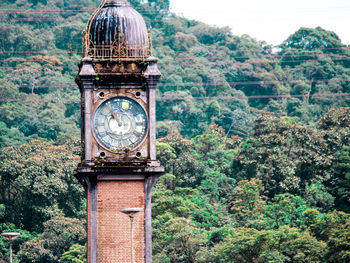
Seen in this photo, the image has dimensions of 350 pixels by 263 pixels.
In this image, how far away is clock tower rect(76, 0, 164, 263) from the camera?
2781 centimetres

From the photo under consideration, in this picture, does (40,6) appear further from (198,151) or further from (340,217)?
(340,217)

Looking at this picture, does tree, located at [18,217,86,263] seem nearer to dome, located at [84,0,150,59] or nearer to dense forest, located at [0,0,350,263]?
dense forest, located at [0,0,350,263]

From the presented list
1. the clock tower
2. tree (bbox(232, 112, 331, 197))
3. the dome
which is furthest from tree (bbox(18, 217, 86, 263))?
the dome

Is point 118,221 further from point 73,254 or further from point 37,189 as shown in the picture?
point 37,189

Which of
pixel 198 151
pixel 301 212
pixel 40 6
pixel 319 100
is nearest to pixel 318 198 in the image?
pixel 301 212

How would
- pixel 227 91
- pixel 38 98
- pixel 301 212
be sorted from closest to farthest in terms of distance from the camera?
pixel 301 212 < pixel 38 98 < pixel 227 91

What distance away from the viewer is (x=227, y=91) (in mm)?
116875

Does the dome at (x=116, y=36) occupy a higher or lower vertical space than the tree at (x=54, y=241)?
higher

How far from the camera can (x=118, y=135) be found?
28250 mm

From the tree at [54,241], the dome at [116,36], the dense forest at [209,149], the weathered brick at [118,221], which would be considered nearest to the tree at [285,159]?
the dense forest at [209,149]

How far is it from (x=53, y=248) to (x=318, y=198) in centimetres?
2095

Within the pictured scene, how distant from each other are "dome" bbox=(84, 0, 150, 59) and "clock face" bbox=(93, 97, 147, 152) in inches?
60.1

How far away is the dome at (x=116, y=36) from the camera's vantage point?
2869 centimetres

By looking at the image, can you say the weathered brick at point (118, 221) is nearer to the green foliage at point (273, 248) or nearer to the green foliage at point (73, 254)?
the green foliage at point (273, 248)
